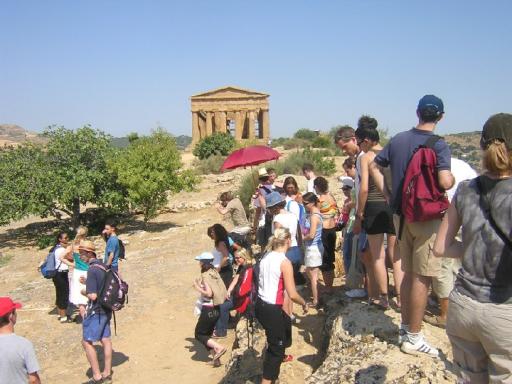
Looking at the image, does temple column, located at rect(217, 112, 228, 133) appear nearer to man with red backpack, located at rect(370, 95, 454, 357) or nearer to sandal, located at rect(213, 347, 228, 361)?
sandal, located at rect(213, 347, 228, 361)

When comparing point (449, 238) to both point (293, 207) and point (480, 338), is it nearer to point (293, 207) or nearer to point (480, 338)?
point (480, 338)

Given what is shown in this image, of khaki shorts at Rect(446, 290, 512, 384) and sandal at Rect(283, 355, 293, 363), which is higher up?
khaki shorts at Rect(446, 290, 512, 384)

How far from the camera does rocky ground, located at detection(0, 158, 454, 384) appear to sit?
3.94m

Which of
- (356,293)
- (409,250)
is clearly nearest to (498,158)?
(409,250)

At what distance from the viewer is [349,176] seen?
6.43 meters

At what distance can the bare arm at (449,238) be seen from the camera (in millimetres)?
2623

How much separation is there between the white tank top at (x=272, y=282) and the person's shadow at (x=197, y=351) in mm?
2864

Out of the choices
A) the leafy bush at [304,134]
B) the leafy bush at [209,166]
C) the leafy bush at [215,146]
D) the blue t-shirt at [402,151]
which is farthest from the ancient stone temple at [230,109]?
the blue t-shirt at [402,151]

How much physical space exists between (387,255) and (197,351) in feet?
11.4

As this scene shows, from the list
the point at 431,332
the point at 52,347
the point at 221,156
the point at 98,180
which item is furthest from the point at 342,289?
the point at 221,156

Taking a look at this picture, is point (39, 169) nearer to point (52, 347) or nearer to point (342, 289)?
point (52, 347)

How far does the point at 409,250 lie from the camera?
374 centimetres

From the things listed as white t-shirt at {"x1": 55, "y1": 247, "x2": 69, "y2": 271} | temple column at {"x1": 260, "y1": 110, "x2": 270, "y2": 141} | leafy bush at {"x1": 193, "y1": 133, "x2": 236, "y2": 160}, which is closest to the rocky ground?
white t-shirt at {"x1": 55, "y1": 247, "x2": 69, "y2": 271}

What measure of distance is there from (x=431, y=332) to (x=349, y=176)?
106 inches
